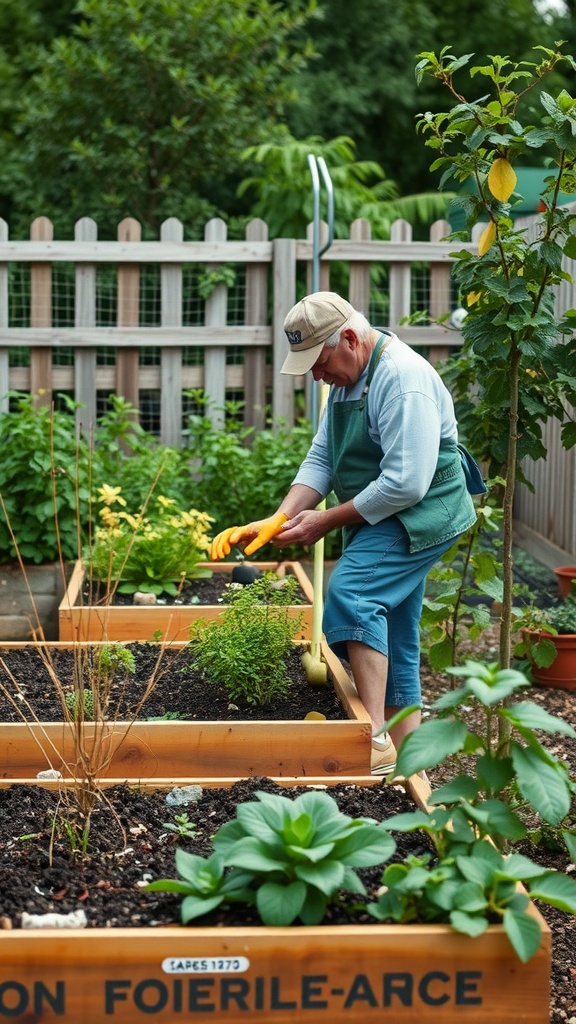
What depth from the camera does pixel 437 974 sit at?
7.31ft

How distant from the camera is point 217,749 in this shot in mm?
3570

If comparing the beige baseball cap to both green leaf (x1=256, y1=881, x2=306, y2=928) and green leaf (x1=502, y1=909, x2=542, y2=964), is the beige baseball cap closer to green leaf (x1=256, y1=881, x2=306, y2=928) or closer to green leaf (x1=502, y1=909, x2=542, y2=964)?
green leaf (x1=256, y1=881, x2=306, y2=928)

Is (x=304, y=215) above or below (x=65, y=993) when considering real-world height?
above

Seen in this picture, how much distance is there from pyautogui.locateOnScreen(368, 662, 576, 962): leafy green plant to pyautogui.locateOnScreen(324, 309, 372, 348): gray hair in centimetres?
150

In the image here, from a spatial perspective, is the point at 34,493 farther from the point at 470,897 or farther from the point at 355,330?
the point at 470,897

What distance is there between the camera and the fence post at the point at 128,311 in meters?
7.39

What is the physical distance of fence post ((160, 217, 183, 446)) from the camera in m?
7.41

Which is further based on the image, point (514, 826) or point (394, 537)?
point (394, 537)

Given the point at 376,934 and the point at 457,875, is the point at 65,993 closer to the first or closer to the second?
the point at 376,934

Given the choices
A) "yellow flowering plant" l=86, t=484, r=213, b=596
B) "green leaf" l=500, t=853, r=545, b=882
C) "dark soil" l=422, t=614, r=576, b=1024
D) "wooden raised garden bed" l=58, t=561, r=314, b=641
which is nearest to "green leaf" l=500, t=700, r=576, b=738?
"green leaf" l=500, t=853, r=545, b=882

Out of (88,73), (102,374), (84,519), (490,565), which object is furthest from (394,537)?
(88,73)

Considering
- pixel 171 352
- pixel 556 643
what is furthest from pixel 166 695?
pixel 171 352

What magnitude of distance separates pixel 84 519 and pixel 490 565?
259 cm

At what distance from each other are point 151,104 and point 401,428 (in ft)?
23.4
